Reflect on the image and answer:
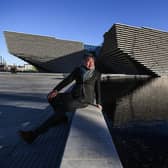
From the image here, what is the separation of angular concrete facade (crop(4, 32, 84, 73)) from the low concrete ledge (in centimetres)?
3752

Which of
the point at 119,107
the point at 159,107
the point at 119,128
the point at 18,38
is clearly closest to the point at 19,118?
the point at 119,128

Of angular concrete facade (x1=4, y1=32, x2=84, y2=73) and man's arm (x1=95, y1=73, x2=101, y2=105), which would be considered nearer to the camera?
man's arm (x1=95, y1=73, x2=101, y2=105)

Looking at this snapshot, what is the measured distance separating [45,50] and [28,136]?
41.4 metres

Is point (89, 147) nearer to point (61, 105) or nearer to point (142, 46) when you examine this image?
point (61, 105)

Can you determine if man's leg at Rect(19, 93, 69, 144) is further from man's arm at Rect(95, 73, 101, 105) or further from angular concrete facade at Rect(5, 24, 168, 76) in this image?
angular concrete facade at Rect(5, 24, 168, 76)

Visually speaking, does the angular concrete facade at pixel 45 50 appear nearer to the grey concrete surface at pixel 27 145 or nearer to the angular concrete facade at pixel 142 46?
the angular concrete facade at pixel 142 46

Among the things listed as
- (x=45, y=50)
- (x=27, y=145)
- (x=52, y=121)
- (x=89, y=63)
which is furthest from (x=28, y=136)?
(x=45, y=50)

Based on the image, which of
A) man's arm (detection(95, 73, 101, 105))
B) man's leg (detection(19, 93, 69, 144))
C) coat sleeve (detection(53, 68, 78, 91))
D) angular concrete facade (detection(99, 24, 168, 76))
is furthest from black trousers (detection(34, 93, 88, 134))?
angular concrete facade (detection(99, 24, 168, 76))

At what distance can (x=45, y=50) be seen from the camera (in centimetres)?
4406

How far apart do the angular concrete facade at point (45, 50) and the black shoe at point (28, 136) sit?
37.3 metres

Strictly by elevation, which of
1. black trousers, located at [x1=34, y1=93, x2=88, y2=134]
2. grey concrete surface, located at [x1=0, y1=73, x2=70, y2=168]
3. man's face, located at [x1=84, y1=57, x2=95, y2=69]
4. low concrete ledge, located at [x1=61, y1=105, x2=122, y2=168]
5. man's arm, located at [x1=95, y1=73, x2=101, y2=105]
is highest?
man's face, located at [x1=84, y1=57, x2=95, y2=69]

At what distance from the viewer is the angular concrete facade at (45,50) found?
40.0m

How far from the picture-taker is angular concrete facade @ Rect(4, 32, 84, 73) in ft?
131

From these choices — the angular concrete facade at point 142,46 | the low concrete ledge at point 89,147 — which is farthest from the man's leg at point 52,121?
the angular concrete facade at point 142,46
